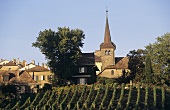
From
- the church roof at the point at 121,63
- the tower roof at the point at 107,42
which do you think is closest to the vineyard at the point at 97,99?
the church roof at the point at 121,63

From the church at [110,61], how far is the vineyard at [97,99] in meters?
20.6

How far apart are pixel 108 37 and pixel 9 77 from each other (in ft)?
76.2

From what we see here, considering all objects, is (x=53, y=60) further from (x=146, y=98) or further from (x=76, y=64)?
(x=146, y=98)

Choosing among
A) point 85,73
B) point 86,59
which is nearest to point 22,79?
point 85,73

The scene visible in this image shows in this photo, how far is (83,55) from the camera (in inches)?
3334

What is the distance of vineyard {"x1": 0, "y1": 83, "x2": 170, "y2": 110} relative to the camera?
53.8 metres

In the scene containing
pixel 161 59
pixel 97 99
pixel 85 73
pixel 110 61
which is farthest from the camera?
pixel 110 61

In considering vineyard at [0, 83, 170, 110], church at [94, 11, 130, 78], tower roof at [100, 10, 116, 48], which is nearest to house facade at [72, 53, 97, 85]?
church at [94, 11, 130, 78]

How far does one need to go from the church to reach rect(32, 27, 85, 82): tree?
11860 millimetres

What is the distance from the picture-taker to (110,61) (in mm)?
87000

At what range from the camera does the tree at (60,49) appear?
73.4m

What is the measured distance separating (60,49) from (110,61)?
16.5 metres

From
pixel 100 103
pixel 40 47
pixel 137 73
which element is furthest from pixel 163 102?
pixel 40 47

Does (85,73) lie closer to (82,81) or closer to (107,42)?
(82,81)
